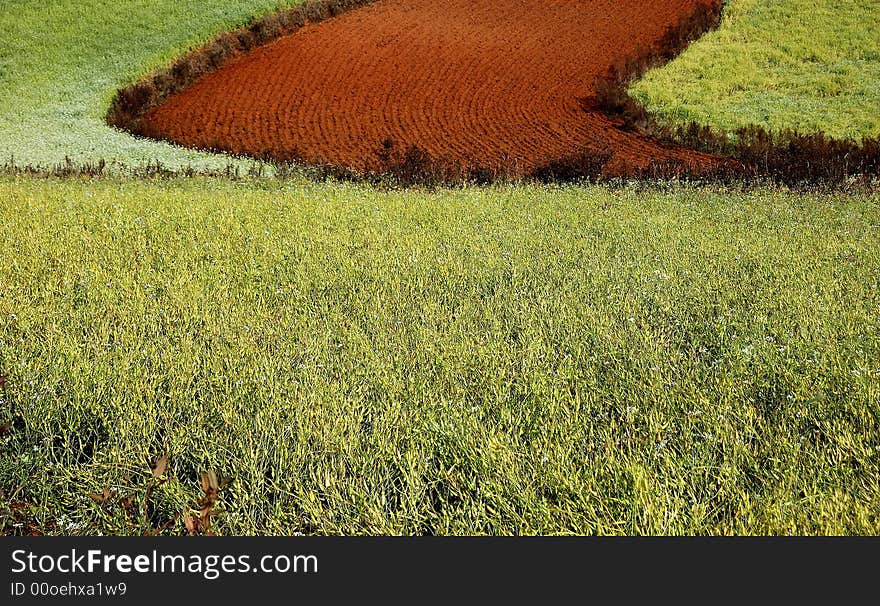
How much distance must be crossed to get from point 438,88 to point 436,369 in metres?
20.9

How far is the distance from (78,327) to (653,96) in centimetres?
2101

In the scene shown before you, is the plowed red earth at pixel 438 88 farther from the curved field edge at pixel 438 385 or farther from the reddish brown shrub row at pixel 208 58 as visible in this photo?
the curved field edge at pixel 438 385

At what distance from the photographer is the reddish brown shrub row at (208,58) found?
2342cm

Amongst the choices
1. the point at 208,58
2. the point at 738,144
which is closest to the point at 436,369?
the point at 738,144

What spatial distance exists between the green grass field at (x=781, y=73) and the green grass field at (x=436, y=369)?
12.8 meters

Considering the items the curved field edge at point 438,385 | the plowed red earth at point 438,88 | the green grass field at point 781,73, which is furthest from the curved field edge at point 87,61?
the green grass field at point 781,73

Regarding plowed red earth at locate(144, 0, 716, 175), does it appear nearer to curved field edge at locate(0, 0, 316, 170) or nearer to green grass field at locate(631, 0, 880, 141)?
curved field edge at locate(0, 0, 316, 170)

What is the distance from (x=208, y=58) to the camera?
26.6 metres

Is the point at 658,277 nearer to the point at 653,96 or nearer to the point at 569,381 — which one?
the point at 569,381

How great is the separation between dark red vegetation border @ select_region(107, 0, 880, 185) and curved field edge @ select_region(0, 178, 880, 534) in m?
6.39

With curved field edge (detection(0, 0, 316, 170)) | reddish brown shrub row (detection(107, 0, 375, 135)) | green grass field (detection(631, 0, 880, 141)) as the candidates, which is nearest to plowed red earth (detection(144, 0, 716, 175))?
reddish brown shrub row (detection(107, 0, 375, 135))

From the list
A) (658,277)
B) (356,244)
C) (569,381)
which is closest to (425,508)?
(569,381)
